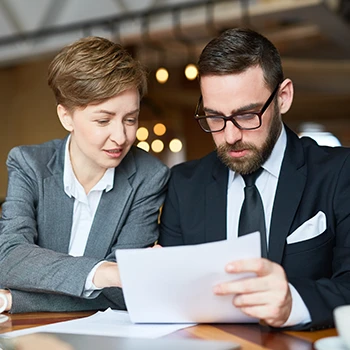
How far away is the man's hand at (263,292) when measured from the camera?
135cm

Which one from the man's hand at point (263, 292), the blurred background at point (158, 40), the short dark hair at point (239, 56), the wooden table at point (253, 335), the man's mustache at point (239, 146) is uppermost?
the blurred background at point (158, 40)

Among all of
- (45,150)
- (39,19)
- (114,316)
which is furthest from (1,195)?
(114,316)

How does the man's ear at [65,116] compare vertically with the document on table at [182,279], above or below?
above

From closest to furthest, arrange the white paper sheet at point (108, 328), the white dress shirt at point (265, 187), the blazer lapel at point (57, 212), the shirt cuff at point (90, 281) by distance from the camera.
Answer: the white paper sheet at point (108, 328) → the shirt cuff at point (90, 281) → the white dress shirt at point (265, 187) → the blazer lapel at point (57, 212)

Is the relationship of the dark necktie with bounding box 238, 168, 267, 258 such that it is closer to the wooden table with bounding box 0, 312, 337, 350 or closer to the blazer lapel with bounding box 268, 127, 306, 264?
the blazer lapel with bounding box 268, 127, 306, 264

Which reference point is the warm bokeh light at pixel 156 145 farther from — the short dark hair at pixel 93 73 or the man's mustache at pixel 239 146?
the man's mustache at pixel 239 146

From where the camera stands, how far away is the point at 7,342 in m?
1.36

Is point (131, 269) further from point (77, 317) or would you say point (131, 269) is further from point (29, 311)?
point (29, 311)

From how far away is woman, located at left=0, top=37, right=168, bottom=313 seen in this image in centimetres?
187

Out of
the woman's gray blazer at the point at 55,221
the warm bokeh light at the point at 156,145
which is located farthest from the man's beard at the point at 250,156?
the warm bokeh light at the point at 156,145

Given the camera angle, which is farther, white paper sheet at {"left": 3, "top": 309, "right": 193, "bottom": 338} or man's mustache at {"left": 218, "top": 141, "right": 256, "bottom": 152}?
man's mustache at {"left": 218, "top": 141, "right": 256, "bottom": 152}

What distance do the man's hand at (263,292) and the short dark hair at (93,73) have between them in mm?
816

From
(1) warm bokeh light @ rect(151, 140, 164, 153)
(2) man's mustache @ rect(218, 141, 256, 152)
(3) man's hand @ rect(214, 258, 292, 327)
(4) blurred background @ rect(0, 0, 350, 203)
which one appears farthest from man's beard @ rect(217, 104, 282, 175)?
(1) warm bokeh light @ rect(151, 140, 164, 153)

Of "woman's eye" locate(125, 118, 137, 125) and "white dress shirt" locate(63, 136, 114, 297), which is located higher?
"woman's eye" locate(125, 118, 137, 125)
